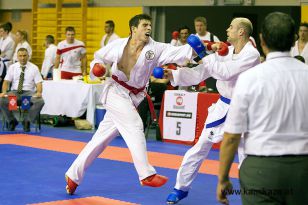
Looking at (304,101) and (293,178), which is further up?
(304,101)

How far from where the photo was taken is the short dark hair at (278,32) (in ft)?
10.2

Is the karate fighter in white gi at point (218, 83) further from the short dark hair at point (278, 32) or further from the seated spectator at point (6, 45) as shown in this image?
the seated spectator at point (6, 45)

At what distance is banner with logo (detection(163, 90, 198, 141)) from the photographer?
1021cm

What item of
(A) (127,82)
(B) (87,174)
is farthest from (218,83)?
(B) (87,174)

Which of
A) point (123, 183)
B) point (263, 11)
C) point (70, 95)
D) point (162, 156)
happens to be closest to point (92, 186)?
point (123, 183)

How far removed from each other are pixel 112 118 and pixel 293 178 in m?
3.24

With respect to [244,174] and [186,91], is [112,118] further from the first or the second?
[186,91]

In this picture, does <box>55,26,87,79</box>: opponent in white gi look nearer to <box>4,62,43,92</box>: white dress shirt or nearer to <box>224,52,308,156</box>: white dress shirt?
<box>4,62,43,92</box>: white dress shirt

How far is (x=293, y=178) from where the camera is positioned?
121 inches

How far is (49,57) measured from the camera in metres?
15.0

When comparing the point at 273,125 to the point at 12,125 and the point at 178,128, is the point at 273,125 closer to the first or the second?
the point at 178,128

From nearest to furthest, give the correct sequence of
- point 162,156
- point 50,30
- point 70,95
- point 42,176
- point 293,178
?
1. point 293,178
2. point 42,176
3. point 162,156
4. point 70,95
5. point 50,30

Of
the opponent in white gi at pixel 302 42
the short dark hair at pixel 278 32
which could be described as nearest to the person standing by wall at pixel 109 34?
the opponent in white gi at pixel 302 42

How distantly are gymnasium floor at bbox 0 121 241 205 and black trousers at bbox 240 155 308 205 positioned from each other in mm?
2921
